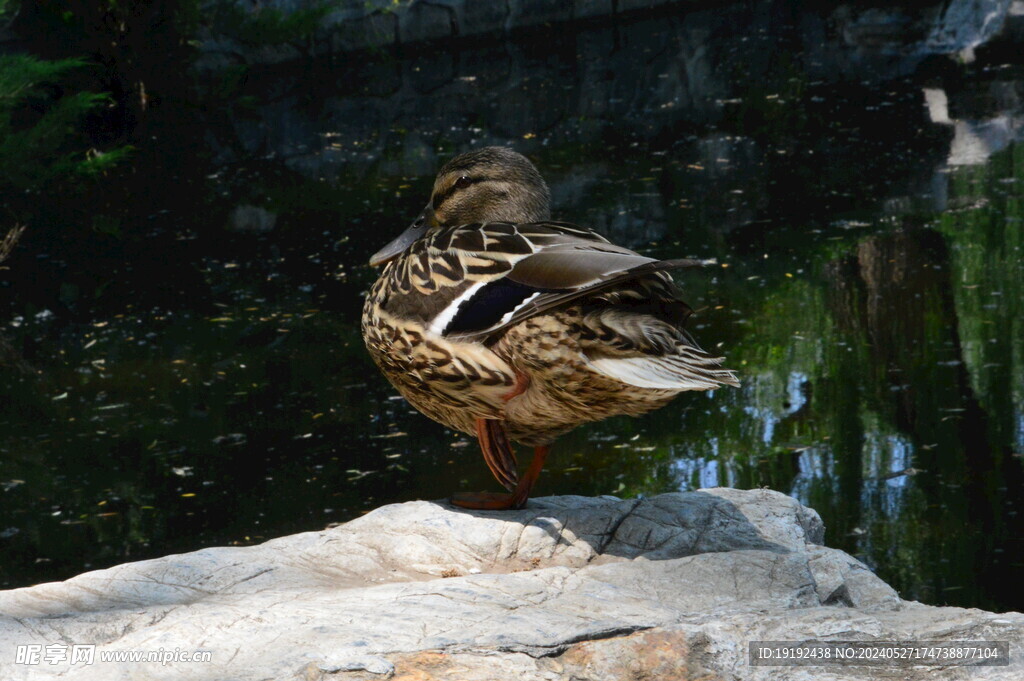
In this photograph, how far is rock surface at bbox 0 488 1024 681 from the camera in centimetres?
261

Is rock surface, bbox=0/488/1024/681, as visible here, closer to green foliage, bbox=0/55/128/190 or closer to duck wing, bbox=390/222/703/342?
duck wing, bbox=390/222/703/342

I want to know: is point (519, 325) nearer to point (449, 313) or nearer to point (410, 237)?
point (449, 313)

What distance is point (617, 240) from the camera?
839 centimetres

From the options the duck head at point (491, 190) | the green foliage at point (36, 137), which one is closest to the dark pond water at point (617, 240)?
the green foliage at point (36, 137)

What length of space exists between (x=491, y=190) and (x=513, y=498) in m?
1.01

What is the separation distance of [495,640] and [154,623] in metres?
0.84

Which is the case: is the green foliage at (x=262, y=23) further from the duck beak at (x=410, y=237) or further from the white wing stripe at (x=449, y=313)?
the white wing stripe at (x=449, y=313)

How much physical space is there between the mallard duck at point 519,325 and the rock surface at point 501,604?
33 cm

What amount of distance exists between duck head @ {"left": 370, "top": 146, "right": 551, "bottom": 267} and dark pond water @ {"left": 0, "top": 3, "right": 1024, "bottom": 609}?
179 centimetres

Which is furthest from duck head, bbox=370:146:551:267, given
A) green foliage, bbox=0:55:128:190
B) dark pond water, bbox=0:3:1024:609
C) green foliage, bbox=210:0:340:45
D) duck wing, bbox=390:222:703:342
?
green foliage, bbox=210:0:340:45

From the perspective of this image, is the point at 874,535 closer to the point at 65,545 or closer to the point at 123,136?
the point at 65,545

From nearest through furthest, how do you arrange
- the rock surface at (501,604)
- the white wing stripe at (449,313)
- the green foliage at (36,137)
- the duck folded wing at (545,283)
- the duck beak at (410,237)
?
1. the rock surface at (501,604)
2. the duck folded wing at (545,283)
3. the white wing stripe at (449,313)
4. the duck beak at (410,237)
5. the green foliage at (36,137)

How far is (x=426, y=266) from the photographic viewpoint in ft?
11.7

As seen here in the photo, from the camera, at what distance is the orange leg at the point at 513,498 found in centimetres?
383
